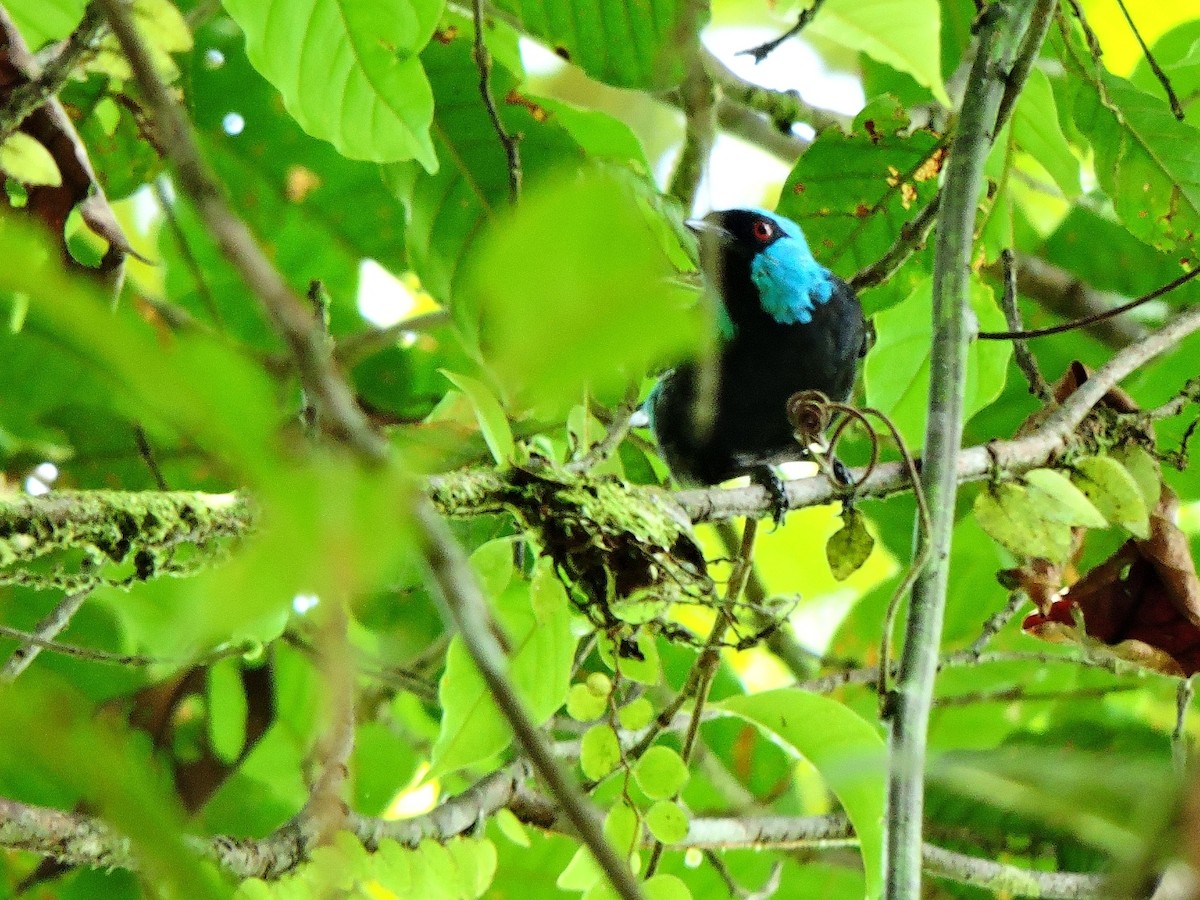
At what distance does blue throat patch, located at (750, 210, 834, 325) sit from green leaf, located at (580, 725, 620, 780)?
1.53 m

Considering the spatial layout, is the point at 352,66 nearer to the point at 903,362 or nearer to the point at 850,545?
the point at 850,545

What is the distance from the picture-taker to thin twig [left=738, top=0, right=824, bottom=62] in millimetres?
2059

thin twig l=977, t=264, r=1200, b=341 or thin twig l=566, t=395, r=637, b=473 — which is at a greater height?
thin twig l=977, t=264, r=1200, b=341

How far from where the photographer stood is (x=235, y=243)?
1.37ft

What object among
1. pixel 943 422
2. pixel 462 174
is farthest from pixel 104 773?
pixel 462 174

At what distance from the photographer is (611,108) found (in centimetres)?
391

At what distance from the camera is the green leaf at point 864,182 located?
2574mm

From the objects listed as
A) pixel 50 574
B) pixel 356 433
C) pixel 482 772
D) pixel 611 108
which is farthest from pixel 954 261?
pixel 611 108

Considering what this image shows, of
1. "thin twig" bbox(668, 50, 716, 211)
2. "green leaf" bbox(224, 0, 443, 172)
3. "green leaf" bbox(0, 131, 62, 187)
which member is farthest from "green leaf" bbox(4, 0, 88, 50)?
"thin twig" bbox(668, 50, 716, 211)

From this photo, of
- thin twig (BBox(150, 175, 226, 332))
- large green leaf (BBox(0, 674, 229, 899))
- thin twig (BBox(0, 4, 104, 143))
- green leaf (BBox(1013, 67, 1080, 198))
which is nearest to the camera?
large green leaf (BBox(0, 674, 229, 899))

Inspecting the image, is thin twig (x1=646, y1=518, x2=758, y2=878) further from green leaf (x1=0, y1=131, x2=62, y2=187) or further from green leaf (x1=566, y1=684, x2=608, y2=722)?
green leaf (x1=0, y1=131, x2=62, y2=187)

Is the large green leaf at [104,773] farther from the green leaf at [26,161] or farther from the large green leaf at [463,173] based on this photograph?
the large green leaf at [463,173]

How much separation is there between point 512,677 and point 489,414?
16.0 inches

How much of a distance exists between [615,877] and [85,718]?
182 millimetres
